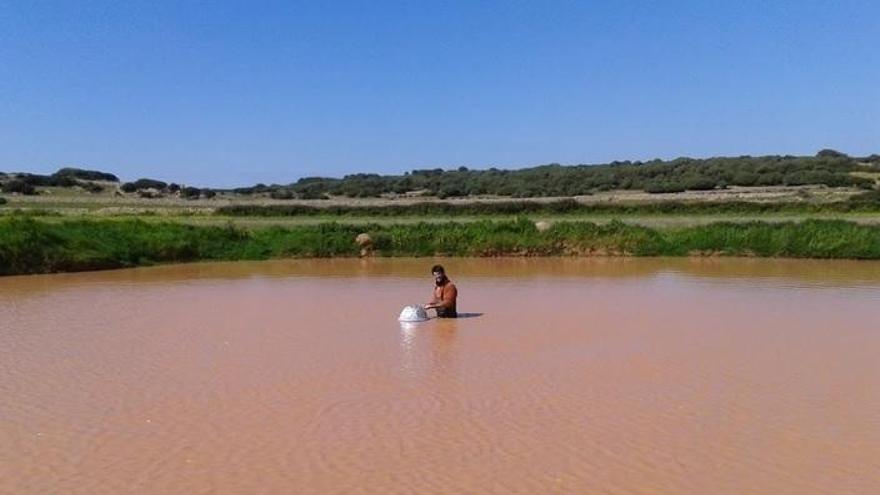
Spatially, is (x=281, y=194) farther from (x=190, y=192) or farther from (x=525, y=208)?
(x=525, y=208)

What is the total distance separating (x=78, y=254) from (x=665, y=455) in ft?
61.6

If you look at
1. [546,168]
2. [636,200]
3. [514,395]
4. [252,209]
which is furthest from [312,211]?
[546,168]

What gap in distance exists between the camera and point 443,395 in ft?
27.1

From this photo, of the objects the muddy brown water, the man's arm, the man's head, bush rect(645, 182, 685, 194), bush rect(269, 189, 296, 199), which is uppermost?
bush rect(645, 182, 685, 194)

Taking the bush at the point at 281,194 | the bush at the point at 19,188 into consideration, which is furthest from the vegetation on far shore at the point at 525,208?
the bush at the point at 281,194

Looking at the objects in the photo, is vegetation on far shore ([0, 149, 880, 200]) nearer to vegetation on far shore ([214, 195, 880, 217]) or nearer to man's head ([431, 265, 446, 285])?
vegetation on far shore ([214, 195, 880, 217])

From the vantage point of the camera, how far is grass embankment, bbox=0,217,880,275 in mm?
24547

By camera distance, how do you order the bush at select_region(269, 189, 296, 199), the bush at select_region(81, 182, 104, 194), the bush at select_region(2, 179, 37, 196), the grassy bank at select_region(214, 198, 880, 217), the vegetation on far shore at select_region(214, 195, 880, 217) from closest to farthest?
the vegetation on far shore at select_region(214, 195, 880, 217) → the grassy bank at select_region(214, 198, 880, 217) → the bush at select_region(2, 179, 37, 196) → the bush at select_region(81, 182, 104, 194) → the bush at select_region(269, 189, 296, 199)

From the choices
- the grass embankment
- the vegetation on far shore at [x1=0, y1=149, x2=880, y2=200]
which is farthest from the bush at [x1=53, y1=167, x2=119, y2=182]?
the grass embankment

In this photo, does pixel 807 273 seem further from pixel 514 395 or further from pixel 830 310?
pixel 514 395

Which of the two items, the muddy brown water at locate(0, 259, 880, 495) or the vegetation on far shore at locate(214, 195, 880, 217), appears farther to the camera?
the vegetation on far shore at locate(214, 195, 880, 217)

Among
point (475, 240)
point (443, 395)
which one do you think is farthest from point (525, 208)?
point (443, 395)

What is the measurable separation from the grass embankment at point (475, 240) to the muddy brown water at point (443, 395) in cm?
855

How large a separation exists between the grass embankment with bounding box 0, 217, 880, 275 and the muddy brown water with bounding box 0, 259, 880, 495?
8.55m
